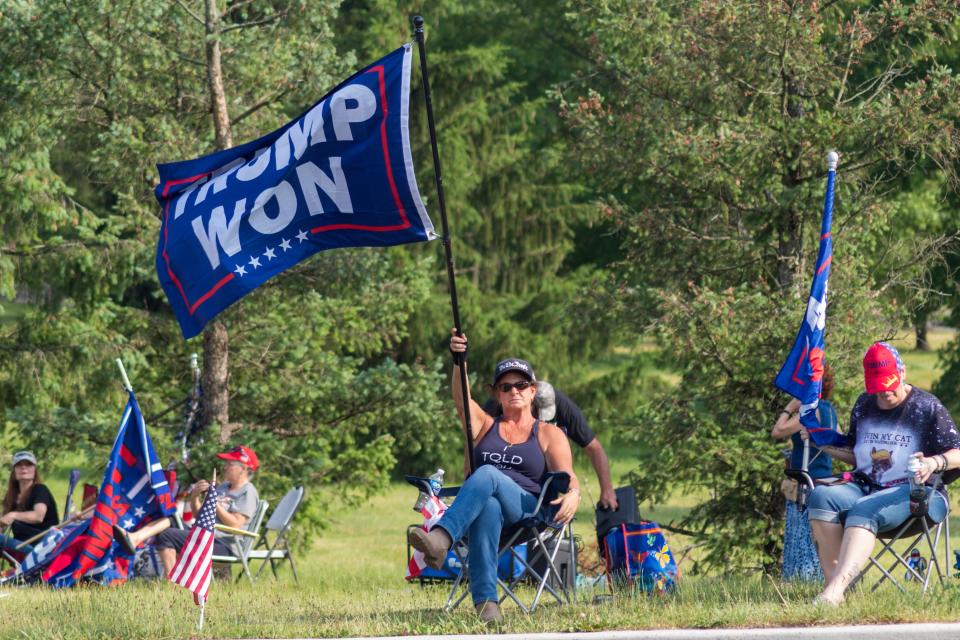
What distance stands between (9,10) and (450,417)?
5.76 metres

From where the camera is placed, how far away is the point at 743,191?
12508 mm

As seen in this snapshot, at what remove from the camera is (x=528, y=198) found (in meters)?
27.8

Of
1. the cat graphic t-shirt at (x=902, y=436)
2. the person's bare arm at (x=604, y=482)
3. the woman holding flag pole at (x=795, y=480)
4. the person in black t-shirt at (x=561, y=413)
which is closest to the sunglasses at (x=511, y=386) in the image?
the person's bare arm at (x=604, y=482)

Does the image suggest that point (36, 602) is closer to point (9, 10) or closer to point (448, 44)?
point (9, 10)

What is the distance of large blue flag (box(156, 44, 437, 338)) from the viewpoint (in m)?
7.66

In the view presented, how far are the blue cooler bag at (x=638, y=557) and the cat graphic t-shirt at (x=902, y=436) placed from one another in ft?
4.02

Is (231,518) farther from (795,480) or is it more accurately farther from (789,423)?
(789,423)

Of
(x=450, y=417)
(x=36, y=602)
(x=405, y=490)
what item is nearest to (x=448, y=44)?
(x=405, y=490)

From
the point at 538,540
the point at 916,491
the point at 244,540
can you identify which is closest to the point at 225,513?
the point at 244,540

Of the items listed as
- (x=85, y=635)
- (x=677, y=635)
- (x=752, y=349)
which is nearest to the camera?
(x=677, y=635)

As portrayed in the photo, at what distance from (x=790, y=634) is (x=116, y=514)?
6.51 m

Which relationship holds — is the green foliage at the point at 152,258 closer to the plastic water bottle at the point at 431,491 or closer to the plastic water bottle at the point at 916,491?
the plastic water bottle at the point at 431,491

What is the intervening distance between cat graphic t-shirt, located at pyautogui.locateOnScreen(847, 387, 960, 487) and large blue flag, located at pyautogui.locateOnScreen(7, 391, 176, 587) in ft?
19.1

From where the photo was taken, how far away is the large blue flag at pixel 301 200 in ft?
25.1
